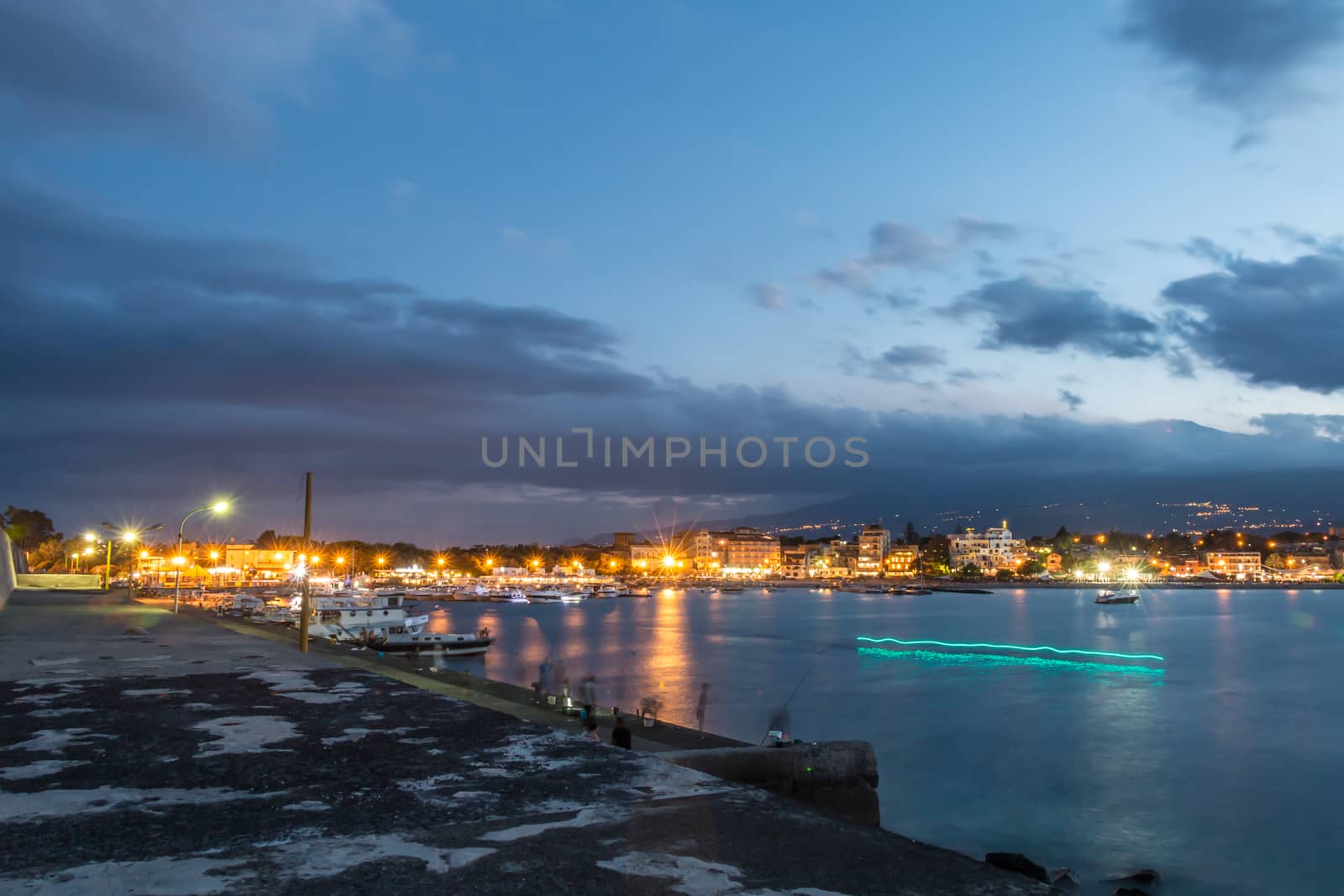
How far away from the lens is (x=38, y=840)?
6613 millimetres

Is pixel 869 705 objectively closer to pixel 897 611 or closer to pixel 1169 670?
pixel 1169 670

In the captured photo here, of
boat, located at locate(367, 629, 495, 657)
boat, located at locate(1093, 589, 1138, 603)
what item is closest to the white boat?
boat, located at locate(367, 629, 495, 657)

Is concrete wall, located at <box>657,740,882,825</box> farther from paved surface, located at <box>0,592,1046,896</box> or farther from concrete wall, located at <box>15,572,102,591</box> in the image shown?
concrete wall, located at <box>15,572,102,591</box>

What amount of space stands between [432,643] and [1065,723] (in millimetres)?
34671

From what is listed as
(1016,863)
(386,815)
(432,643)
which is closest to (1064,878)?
(1016,863)

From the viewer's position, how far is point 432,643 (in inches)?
2080

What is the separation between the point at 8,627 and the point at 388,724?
2503 centimetres

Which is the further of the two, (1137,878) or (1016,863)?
(1137,878)

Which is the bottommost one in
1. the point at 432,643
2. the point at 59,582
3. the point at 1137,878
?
the point at 1137,878

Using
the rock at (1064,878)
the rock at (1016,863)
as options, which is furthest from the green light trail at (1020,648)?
the rock at (1016,863)

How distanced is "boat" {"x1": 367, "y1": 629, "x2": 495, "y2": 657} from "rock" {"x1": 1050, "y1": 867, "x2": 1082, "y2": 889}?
4023 centimetres

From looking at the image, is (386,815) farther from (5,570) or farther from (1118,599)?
(1118,599)

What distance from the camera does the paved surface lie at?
5.91 metres

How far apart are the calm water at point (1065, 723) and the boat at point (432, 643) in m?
1.19
